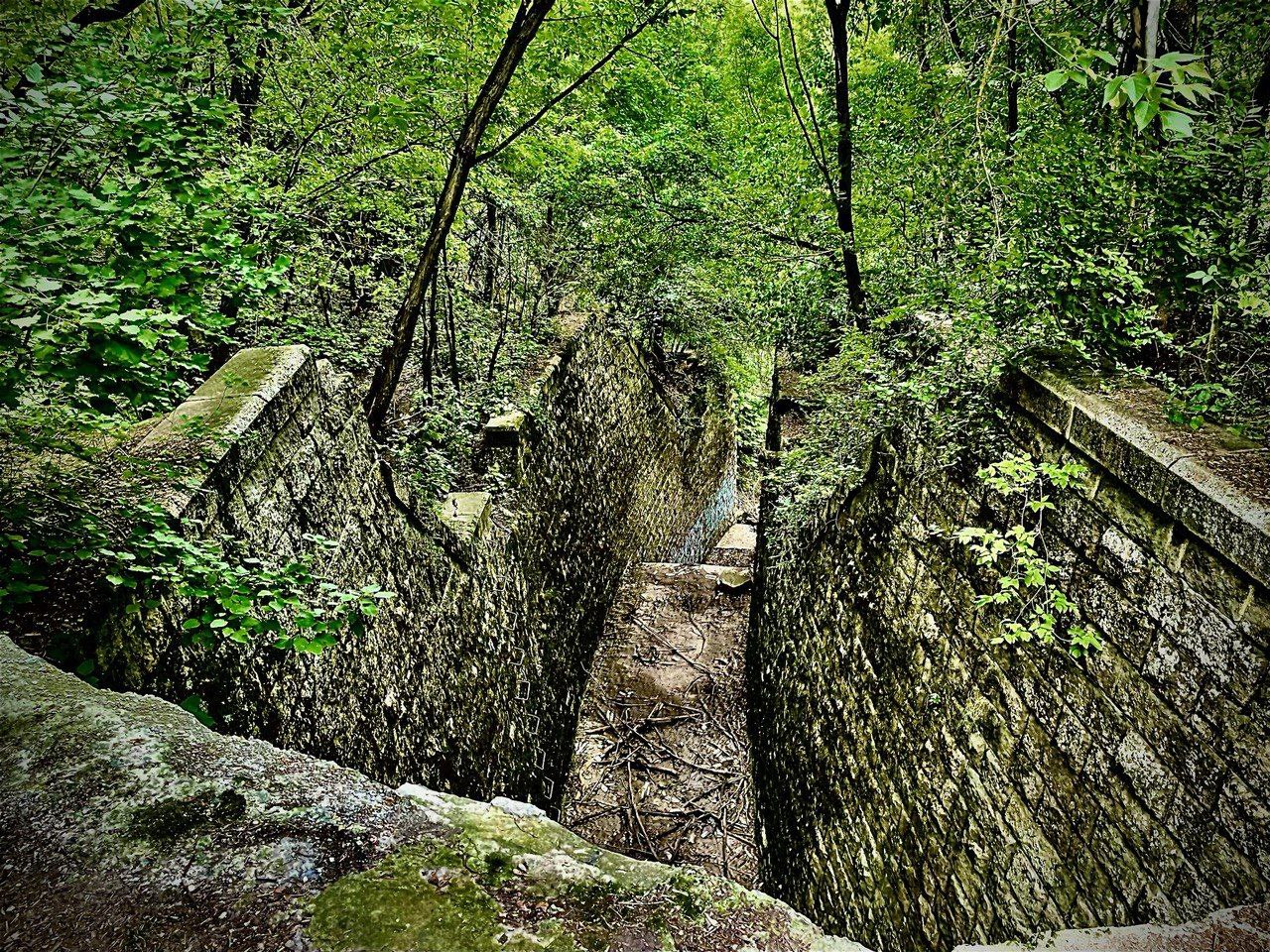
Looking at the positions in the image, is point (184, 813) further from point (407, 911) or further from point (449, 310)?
point (449, 310)

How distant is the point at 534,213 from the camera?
716 centimetres

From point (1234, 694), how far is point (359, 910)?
2.12m

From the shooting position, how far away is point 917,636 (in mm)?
3158

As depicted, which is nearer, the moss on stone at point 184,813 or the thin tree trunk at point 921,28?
the moss on stone at point 184,813

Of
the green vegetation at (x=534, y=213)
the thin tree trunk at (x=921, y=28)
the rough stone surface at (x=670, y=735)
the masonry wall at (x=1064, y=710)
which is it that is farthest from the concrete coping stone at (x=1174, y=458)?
the rough stone surface at (x=670, y=735)

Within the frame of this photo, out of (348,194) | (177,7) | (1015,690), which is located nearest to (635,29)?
(348,194)

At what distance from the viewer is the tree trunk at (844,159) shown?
12.6 ft

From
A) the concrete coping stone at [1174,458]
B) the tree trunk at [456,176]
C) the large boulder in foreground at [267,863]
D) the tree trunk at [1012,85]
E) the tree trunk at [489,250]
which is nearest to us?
the large boulder in foreground at [267,863]

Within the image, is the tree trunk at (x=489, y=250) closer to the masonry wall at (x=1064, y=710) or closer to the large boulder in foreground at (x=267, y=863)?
the masonry wall at (x=1064, y=710)

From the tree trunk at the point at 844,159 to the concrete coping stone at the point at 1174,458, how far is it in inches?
86.6

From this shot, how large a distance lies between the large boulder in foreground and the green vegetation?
0.46m

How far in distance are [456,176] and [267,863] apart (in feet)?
12.1

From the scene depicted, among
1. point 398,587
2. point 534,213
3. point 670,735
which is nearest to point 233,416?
point 398,587

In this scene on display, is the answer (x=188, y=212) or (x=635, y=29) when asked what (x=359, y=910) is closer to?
(x=188, y=212)
